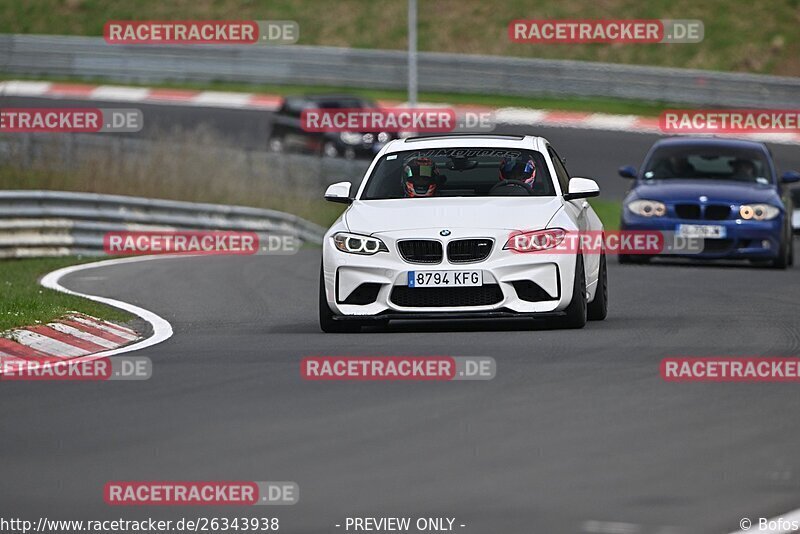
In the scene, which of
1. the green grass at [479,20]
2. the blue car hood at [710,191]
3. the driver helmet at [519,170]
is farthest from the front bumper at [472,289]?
the green grass at [479,20]

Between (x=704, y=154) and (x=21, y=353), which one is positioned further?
(x=704, y=154)

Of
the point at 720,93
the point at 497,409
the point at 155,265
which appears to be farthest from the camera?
the point at 720,93

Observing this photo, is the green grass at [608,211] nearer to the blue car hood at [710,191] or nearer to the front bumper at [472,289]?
the blue car hood at [710,191]

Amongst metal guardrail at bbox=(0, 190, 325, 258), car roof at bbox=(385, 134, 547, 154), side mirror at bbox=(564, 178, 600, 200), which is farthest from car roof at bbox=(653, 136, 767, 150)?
side mirror at bbox=(564, 178, 600, 200)

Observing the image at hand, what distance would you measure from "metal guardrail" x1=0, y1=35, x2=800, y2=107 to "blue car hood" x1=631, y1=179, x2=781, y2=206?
864 inches

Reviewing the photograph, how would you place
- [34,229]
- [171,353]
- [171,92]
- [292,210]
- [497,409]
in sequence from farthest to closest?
[171,92] < [292,210] < [34,229] < [171,353] < [497,409]

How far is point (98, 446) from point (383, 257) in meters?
4.51

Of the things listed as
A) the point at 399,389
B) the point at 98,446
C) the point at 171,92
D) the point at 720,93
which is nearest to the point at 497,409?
the point at 399,389

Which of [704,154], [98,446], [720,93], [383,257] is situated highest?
[720,93]

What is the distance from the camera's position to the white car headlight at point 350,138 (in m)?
37.0

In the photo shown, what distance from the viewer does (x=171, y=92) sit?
47.3 meters

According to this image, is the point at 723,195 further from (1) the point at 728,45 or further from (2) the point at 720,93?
(1) the point at 728,45

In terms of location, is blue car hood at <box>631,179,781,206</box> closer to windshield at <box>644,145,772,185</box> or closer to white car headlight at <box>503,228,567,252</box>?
windshield at <box>644,145,772,185</box>

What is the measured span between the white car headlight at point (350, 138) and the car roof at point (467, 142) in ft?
75.8
